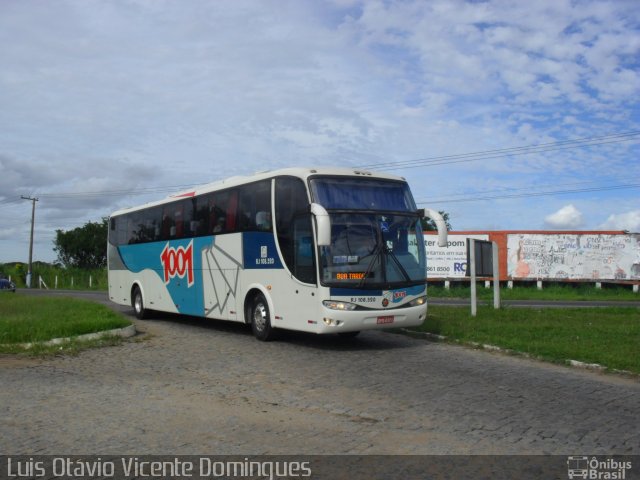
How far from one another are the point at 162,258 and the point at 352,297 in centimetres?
808

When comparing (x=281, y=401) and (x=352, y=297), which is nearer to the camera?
(x=281, y=401)

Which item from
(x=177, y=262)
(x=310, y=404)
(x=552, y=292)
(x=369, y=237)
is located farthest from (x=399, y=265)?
(x=552, y=292)

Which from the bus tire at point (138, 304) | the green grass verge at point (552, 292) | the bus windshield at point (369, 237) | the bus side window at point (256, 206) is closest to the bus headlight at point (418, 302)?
the bus windshield at point (369, 237)

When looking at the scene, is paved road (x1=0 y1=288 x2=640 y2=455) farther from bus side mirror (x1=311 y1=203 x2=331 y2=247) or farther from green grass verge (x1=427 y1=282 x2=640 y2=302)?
green grass verge (x1=427 y1=282 x2=640 y2=302)

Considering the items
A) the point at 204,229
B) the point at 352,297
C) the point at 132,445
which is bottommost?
the point at 132,445

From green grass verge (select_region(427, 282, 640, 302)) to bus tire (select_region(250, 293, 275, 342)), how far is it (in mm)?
18684

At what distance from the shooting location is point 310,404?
311 inches

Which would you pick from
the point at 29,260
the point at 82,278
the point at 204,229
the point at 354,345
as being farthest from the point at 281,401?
the point at 29,260

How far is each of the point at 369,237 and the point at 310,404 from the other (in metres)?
4.89

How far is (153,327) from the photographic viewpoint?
17234mm

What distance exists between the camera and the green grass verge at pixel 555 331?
37.0 feet

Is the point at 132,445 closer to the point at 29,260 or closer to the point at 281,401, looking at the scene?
the point at 281,401

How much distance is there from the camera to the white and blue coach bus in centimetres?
1205

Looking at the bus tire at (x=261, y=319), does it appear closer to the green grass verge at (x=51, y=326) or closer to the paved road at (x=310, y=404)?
the paved road at (x=310, y=404)
